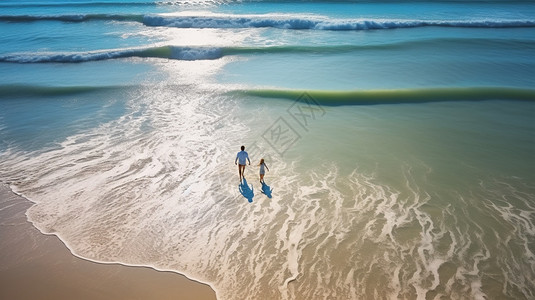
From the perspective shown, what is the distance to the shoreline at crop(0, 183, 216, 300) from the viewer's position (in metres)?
5.02

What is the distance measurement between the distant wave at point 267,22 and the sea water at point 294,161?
3.88 meters

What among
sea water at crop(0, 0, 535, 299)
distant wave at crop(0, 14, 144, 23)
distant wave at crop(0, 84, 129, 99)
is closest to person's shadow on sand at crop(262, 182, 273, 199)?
sea water at crop(0, 0, 535, 299)

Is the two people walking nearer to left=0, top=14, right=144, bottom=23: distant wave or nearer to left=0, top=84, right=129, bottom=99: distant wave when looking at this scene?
left=0, top=84, right=129, bottom=99: distant wave

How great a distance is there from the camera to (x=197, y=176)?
26.3ft

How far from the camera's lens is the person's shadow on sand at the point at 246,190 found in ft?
24.0

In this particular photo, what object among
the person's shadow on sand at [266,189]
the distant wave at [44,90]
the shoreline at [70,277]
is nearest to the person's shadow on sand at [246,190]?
the person's shadow on sand at [266,189]

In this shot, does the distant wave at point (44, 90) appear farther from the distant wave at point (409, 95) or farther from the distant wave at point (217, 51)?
the distant wave at point (409, 95)

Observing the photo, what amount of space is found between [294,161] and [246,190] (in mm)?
1639

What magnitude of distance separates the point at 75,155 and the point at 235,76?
7631 millimetres

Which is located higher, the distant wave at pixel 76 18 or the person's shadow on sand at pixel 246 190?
the person's shadow on sand at pixel 246 190

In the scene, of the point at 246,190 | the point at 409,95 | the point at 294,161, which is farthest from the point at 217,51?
the point at 246,190

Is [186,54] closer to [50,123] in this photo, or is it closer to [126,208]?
[50,123]

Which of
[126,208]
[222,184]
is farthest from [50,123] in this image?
[222,184]

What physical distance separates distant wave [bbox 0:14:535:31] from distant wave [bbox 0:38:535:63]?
14.0 feet
